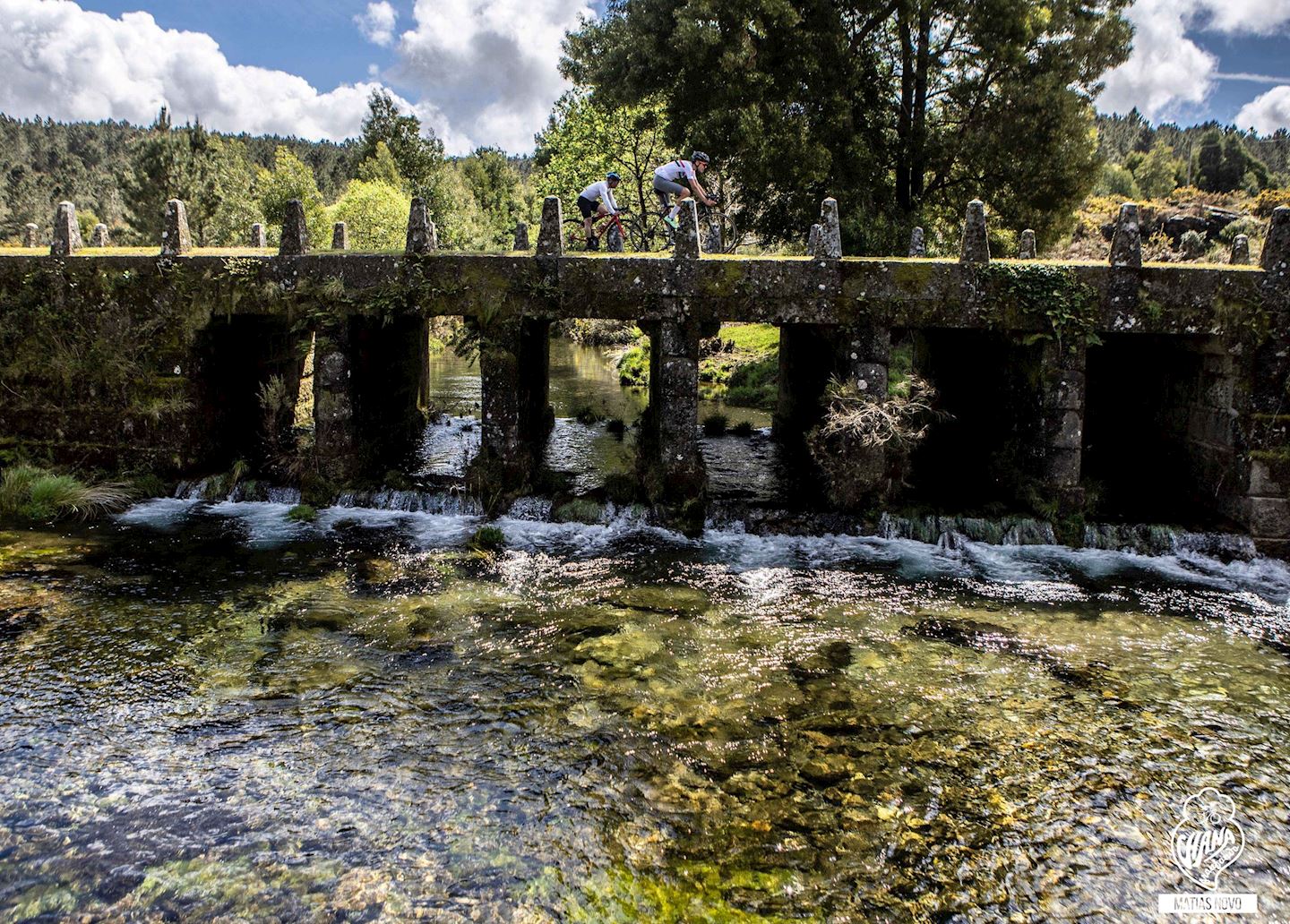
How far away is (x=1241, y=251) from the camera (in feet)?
47.3

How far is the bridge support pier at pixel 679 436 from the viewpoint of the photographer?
1373 centimetres

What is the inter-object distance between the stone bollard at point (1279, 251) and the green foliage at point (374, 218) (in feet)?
124

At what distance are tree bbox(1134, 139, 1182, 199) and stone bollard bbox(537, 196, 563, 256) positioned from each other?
7140 cm

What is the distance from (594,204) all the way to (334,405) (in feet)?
21.1

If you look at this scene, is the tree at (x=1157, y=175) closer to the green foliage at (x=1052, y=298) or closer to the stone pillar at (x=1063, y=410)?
the green foliage at (x=1052, y=298)

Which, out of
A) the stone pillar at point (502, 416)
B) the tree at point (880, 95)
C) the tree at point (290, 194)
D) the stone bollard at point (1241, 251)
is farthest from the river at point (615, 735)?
the tree at point (290, 194)

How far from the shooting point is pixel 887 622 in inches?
401

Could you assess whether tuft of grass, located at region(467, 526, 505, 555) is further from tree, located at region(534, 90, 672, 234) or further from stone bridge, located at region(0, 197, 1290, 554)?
tree, located at region(534, 90, 672, 234)

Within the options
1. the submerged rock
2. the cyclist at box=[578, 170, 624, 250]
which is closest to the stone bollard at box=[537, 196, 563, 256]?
the cyclist at box=[578, 170, 624, 250]

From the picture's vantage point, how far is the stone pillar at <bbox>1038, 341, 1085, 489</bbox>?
13.3 metres

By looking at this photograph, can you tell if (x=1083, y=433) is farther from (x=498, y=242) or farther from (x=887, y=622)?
(x=498, y=242)

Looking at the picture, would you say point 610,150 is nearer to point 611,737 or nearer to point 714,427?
point 714,427

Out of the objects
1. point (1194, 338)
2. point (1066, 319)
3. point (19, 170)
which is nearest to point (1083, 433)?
point (1194, 338)

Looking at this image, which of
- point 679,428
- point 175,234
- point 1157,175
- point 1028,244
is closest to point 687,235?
point 679,428
